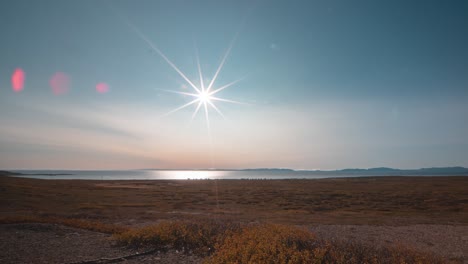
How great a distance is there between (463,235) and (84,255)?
75.8 feet

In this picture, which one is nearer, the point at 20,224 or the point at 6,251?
the point at 6,251

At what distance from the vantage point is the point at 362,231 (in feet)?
72.0

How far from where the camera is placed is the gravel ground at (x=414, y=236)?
55.4 ft

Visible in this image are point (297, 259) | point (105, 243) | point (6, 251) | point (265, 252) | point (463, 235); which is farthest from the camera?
point (463, 235)

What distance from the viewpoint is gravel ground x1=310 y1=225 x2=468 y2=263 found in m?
16.9

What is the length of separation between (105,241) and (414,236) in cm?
1919

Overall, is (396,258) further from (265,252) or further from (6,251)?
(6,251)

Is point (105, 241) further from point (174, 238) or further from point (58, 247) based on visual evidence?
point (174, 238)

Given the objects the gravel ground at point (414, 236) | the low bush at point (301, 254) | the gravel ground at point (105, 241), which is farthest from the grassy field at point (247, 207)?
the low bush at point (301, 254)

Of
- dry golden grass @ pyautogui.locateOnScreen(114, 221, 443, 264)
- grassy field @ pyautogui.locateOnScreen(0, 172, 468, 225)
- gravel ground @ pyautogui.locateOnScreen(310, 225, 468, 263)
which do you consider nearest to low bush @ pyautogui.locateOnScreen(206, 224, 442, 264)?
dry golden grass @ pyautogui.locateOnScreen(114, 221, 443, 264)

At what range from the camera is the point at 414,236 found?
20516 millimetres

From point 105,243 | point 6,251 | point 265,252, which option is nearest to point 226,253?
point 265,252

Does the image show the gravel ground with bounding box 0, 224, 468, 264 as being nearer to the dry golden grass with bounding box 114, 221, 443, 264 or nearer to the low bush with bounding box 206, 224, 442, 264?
the dry golden grass with bounding box 114, 221, 443, 264

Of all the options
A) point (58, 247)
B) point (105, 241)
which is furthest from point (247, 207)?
point (58, 247)
